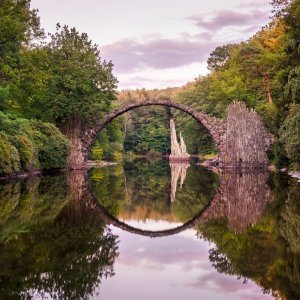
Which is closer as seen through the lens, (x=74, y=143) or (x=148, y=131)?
(x=74, y=143)

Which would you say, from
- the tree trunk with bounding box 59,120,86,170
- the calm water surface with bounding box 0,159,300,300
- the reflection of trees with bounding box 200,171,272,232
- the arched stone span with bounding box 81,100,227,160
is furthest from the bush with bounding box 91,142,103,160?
the calm water surface with bounding box 0,159,300,300

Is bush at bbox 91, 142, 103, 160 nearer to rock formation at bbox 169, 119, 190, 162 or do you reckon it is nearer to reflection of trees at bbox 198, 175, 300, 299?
rock formation at bbox 169, 119, 190, 162

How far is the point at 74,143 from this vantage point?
36.9 meters

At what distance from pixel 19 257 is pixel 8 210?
18.5 feet

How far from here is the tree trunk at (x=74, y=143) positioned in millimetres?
36688

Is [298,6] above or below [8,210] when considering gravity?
above

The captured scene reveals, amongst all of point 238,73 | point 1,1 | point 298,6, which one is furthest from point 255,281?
point 238,73

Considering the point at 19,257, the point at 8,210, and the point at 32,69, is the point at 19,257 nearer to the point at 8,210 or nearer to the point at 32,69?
the point at 8,210

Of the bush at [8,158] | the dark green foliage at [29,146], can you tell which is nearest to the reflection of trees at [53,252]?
the bush at [8,158]

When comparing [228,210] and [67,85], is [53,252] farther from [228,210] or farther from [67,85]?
[67,85]

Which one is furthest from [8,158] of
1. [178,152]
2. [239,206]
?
[178,152]

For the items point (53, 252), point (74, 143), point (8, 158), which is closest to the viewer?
point (53, 252)

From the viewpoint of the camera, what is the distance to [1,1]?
2911 centimetres

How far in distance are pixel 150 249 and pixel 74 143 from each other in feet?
94.8
